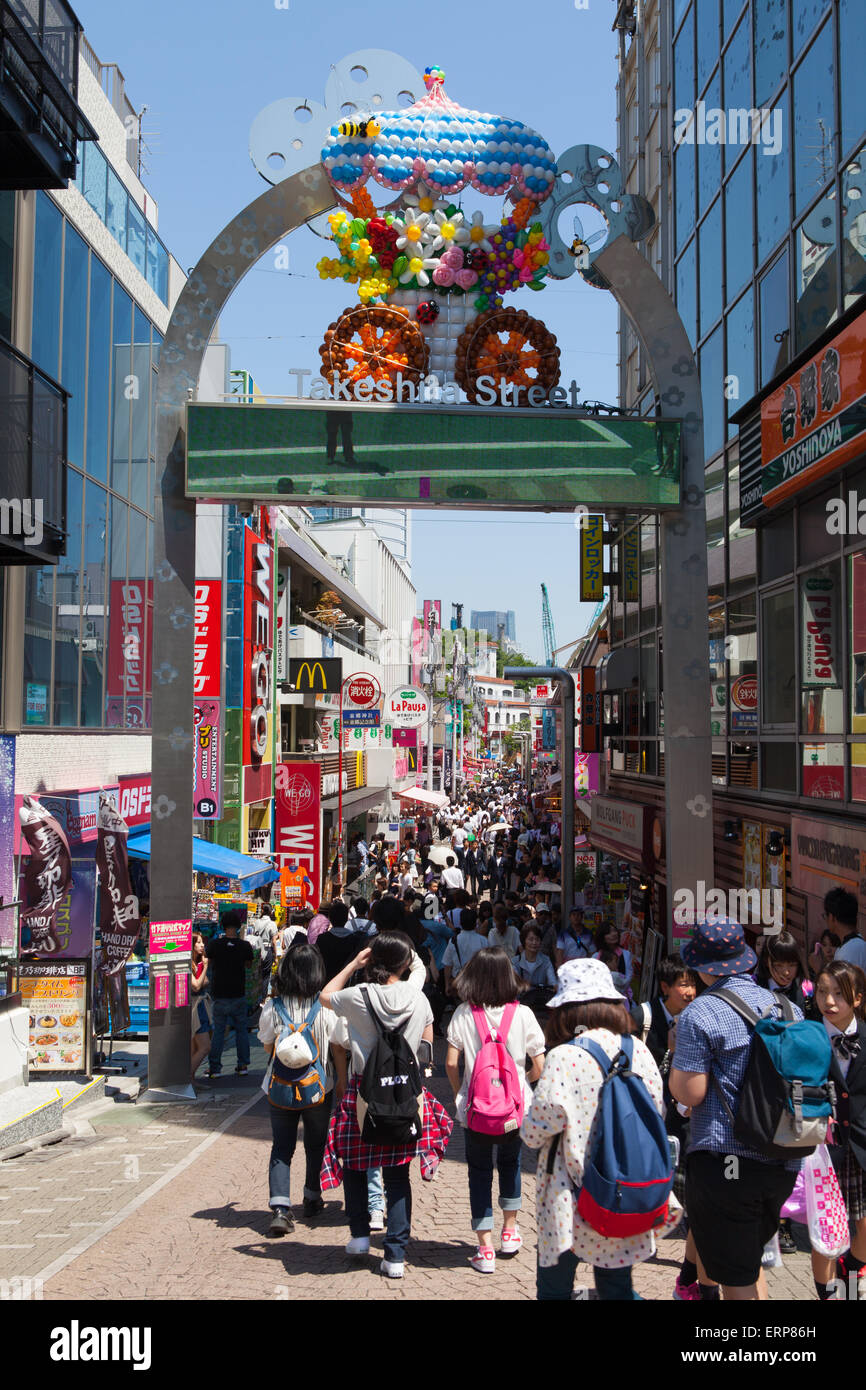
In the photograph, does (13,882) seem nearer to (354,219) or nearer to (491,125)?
(354,219)

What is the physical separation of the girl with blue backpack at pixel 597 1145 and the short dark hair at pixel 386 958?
1.52 m

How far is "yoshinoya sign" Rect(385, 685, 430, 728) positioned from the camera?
1478 inches

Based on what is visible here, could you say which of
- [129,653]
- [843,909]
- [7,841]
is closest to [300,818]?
[129,653]

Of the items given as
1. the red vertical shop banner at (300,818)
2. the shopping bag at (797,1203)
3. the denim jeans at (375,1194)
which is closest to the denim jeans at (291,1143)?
the denim jeans at (375,1194)

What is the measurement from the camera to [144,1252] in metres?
5.70

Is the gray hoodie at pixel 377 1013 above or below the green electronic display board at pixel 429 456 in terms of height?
below

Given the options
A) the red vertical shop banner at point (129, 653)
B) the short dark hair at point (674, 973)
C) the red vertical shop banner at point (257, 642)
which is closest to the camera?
the short dark hair at point (674, 973)

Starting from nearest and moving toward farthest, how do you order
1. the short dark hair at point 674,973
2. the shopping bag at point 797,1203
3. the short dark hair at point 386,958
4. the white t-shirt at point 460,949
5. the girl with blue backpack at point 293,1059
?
1. the shopping bag at point 797,1203
2. the short dark hair at point 386,958
3. the girl with blue backpack at point 293,1059
4. the short dark hair at point 674,973
5. the white t-shirt at point 460,949

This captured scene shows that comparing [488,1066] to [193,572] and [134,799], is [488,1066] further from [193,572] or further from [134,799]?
[134,799]

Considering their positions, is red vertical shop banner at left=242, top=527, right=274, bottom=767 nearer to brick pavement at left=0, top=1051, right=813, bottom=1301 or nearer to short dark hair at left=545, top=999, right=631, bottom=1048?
brick pavement at left=0, top=1051, right=813, bottom=1301

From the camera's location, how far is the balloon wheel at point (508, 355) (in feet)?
37.0

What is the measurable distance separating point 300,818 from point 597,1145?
54.3 feet

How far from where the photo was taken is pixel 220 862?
14938mm

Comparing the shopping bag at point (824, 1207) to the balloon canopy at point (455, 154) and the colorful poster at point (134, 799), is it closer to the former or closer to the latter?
the balloon canopy at point (455, 154)
